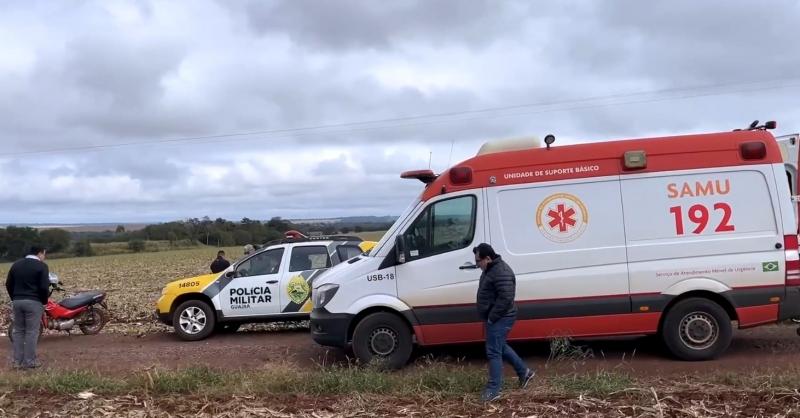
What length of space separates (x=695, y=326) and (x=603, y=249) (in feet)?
4.70

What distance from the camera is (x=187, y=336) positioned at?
11.4m

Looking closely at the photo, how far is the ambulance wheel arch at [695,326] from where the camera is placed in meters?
8.01

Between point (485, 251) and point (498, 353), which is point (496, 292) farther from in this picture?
point (498, 353)

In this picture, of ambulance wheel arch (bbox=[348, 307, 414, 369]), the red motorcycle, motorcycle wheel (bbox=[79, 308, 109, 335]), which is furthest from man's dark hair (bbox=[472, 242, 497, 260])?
motorcycle wheel (bbox=[79, 308, 109, 335])

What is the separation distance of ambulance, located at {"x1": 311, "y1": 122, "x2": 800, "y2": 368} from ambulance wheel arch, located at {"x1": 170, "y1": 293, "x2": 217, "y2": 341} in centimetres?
392

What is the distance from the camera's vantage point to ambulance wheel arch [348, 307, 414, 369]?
821cm

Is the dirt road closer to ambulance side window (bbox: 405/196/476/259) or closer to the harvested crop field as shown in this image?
the harvested crop field

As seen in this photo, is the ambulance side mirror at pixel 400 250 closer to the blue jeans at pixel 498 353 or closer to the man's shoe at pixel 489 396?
the blue jeans at pixel 498 353

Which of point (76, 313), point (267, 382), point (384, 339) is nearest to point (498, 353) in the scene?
point (384, 339)

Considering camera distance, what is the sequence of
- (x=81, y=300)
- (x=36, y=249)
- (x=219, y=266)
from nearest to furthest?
(x=36, y=249) → (x=81, y=300) → (x=219, y=266)

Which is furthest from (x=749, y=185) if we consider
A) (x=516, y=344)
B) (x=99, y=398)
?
(x=99, y=398)

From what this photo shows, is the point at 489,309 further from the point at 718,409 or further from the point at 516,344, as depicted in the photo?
the point at 516,344

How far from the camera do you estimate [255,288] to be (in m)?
11.3

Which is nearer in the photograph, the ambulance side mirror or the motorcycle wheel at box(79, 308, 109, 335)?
the ambulance side mirror
